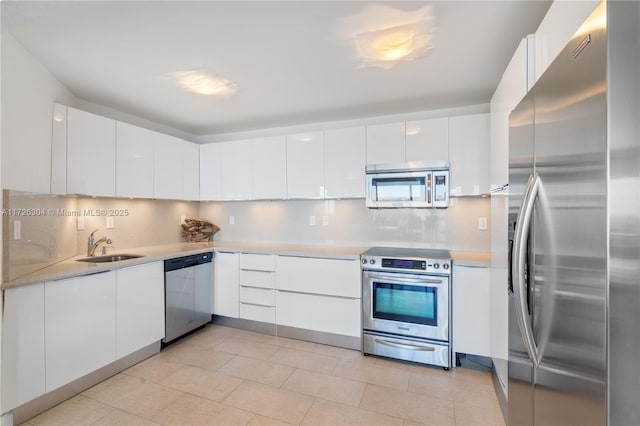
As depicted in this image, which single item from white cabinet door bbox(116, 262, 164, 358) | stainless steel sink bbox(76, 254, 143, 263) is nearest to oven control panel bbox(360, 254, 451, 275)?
white cabinet door bbox(116, 262, 164, 358)

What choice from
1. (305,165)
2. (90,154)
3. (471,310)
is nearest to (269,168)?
(305,165)

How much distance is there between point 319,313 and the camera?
9.53 feet

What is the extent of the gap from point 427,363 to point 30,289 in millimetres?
2979

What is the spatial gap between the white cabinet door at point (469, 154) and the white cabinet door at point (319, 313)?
1514 mm

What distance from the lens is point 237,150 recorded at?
362 centimetres

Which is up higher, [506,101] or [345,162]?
[506,101]

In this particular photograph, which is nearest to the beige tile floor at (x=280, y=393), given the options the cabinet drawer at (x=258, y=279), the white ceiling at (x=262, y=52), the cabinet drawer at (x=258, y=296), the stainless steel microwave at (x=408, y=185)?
the cabinet drawer at (x=258, y=296)

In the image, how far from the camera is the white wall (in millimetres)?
2982

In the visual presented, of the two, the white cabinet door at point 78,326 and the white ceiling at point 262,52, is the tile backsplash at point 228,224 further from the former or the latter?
the white ceiling at point 262,52

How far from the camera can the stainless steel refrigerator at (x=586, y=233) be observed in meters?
0.63

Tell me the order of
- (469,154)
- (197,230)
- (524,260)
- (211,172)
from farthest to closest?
(197,230) → (211,172) → (469,154) → (524,260)

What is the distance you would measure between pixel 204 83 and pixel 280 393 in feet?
8.43

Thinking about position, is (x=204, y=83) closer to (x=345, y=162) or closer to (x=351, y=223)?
(x=345, y=162)

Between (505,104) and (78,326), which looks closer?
(505,104)
